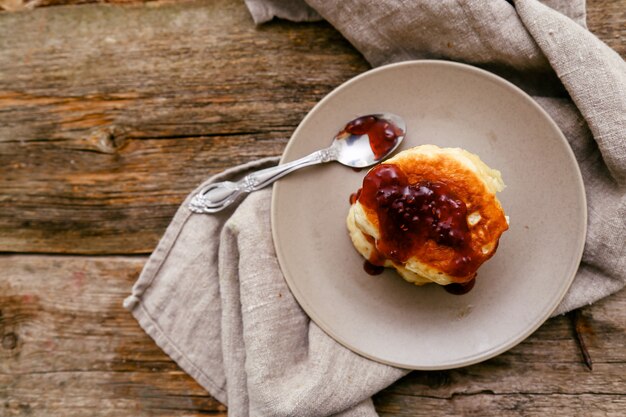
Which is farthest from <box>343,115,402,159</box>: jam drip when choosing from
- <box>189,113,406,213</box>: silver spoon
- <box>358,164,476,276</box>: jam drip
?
<box>358,164,476,276</box>: jam drip

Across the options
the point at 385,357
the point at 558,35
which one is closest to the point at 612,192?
the point at 558,35

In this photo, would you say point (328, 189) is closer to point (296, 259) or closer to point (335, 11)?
point (296, 259)

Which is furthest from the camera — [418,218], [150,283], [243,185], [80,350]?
[80,350]

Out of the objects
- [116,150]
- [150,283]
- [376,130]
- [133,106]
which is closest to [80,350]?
[150,283]

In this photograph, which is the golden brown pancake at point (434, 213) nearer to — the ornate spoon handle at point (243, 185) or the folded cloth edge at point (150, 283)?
the ornate spoon handle at point (243, 185)

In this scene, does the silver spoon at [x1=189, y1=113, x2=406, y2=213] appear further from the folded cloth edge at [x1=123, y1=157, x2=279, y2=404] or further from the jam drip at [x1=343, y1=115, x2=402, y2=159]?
the folded cloth edge at [x1=123, y1=157, x2=279, y2=404]

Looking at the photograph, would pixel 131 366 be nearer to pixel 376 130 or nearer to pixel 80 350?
pixel 80 350

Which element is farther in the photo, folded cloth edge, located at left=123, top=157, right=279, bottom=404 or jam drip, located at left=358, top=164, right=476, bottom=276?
folded cloth edge, located at left=123, top=157, right=279, bottom=404

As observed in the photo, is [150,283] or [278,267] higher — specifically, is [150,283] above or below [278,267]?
below
